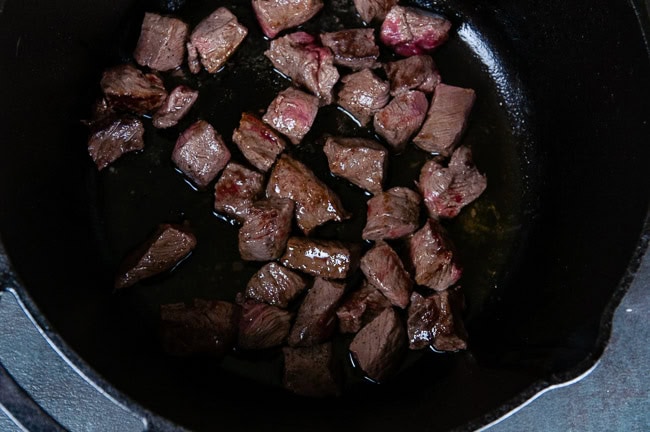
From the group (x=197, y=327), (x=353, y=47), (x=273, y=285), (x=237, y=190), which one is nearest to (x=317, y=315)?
(x=273, y=285)

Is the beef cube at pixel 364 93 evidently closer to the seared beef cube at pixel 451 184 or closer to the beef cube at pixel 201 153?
the seared beef cube at pixel 451 184

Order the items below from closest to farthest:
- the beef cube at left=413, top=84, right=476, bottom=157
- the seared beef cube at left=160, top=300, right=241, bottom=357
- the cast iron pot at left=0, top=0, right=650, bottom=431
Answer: the cast iron pot at left=0, top=0, right=650, bottom=431
the seared beef cube at left=160, top=300, right=241, bottom=357
the beef cube at left=413, top=84, right=476, bottom=157

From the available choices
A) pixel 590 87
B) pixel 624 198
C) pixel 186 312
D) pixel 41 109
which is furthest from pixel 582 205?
pixel 41 109

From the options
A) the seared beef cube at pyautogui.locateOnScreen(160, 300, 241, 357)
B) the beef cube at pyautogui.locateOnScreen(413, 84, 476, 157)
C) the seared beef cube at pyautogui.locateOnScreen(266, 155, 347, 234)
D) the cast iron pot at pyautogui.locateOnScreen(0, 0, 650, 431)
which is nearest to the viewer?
the cast iron pot at pyautogui.locateOnScreen(0, 0, 650, 431)

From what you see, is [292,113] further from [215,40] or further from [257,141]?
[215,40]

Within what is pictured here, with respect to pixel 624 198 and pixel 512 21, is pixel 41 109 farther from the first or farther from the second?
pixel 624 198

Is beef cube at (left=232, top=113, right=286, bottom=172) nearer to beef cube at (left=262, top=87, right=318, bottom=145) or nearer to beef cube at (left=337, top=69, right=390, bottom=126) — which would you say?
beef cube at (left=262, top=87, right=318, bottom=145)

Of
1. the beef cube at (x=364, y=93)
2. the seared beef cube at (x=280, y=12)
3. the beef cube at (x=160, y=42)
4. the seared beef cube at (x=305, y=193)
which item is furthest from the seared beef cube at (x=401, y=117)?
the beef cube at (x=160, y=42)

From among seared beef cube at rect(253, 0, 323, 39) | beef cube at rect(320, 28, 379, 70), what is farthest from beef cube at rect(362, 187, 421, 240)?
seared beef cube at rect(253, 0, 323, 39)
